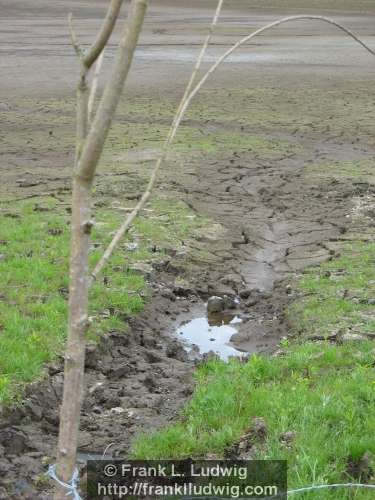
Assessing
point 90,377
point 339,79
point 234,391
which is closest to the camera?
point 234,391

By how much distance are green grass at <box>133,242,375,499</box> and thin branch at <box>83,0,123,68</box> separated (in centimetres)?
250

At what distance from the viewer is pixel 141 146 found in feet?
45.8

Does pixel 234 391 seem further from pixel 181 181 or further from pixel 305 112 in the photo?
pixel 305 112

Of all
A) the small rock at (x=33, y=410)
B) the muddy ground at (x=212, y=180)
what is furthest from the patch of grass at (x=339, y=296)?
the small rock at (x=33, y=410)

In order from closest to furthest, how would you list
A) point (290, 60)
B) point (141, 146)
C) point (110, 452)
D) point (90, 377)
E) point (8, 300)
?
point (110, 452), point (90, 377), point (8, 300), point (141, 146), point (290, 60)

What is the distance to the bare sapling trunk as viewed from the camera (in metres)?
3.08

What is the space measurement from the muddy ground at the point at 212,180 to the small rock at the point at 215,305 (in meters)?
0.15

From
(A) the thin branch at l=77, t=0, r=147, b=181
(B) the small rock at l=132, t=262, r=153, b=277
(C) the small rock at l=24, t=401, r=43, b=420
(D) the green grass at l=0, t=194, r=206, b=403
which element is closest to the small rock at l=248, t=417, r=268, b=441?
(C) the small rock at l=24, t=401, r=43, b=420

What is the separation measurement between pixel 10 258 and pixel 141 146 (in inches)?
238

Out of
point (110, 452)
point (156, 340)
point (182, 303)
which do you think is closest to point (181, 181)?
point (182, 303)

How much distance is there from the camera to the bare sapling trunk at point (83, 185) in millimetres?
3076

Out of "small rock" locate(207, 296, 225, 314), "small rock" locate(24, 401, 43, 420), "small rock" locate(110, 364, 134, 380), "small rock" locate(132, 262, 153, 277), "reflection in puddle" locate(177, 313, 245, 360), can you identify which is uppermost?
"small rock" locate(132, 262, 153, 277)

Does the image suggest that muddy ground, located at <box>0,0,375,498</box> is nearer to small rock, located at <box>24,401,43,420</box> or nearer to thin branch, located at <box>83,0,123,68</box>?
small rock, located at <box>24,401,43,420</box>
